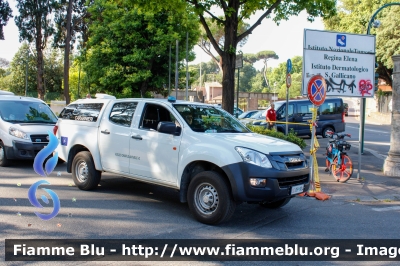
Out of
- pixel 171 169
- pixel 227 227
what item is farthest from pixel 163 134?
pixel 227 227

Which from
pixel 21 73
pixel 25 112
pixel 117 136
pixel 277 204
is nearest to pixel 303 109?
pixel 25 112

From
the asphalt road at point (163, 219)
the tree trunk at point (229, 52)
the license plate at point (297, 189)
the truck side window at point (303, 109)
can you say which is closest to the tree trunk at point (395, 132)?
the asphalt road at point (163, 219)

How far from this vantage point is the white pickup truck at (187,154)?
6.07 metres

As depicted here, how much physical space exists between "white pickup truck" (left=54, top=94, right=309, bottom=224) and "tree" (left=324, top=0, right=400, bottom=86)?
34.4m

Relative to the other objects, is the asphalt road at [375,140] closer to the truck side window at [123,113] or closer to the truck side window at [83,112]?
the truck side window at [123,113]

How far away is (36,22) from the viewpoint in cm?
3359

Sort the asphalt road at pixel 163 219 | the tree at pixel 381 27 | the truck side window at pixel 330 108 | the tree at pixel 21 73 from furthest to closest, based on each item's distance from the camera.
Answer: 1. the tree at pixel 21 73
2. the tree at pixel 381 27
3. the truck side window at pixel 330 108
4. the asphalt road at pixel 163 219

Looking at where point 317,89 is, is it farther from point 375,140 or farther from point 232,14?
point 375,140

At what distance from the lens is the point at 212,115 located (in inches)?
295

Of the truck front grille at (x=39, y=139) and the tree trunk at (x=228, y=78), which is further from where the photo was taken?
the tree trunk at (x=228, y=78)

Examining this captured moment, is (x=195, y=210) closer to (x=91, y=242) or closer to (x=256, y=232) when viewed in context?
(x=256, y=232)

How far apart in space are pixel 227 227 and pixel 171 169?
1303mm

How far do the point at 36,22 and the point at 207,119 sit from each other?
30614mm

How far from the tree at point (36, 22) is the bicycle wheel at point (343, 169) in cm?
2830
